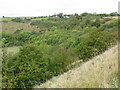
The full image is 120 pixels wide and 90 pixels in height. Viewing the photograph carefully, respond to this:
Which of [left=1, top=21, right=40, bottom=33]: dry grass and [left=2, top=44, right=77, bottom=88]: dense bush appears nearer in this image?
[left=2, top=44, right=77, bottom=88]: dense bush

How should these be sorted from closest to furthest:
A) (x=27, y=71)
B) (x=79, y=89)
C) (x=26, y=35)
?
(x=79, y=89)
(x=27, y=71)
(x=26, y=35)

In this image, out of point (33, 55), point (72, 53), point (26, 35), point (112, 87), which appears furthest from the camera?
point (26, 35)

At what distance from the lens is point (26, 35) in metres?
100

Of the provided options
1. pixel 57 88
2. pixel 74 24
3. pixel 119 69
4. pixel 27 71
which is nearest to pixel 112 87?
pixel 119 69

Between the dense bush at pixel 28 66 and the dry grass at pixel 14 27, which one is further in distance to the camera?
the dry grass at pixel 14 27

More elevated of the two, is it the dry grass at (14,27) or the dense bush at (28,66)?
the dry grass at (14,27)

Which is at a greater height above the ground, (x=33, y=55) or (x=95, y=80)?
(x=95, y=80)

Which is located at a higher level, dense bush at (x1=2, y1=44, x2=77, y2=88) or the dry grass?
the dry grass

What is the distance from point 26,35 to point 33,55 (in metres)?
75.0

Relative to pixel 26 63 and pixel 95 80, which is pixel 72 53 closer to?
pixel 26 63

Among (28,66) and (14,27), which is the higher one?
(14,27)

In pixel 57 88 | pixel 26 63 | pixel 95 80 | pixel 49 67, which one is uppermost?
pixel 95 80

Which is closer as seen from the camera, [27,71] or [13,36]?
[27,71]

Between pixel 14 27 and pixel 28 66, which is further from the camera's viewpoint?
pixel 14 27
